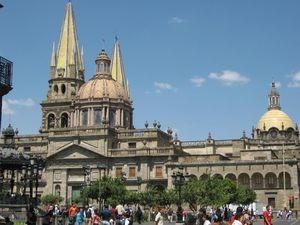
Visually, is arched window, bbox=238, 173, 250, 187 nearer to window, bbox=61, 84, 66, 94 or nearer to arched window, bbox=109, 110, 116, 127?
arched window, bbox=109, 110, 116, 127

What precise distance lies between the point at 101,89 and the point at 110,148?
9.58 m

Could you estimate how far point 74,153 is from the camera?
7688 cm

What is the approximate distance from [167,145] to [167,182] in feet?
26.4

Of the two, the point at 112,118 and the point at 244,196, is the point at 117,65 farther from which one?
the point at 244,196

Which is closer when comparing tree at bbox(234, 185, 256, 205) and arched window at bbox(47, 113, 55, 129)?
tree at bbox(234, 185, 256, 205)

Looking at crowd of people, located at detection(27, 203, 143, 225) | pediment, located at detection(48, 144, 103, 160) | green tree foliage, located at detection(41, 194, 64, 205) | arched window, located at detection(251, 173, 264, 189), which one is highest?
pediment, located at detection(48, 144, 103, 160)

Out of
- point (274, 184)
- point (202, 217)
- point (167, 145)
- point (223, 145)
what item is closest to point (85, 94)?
point (167, 145)

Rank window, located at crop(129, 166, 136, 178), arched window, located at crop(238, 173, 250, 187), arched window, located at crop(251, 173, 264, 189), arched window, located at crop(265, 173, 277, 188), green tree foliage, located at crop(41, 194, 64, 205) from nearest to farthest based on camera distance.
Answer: arched window, located at crop(265, 173, 277, 188)
arched window, located at crop(251, 173, 264, 189)
green tree foliage, located at crop(41, 194, 64, 205)
arched window, located at crop(238, 173, 250, 187)
window, located at crop(129, 166, 136, 178)

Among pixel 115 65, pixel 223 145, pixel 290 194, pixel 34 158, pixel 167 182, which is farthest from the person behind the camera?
pixel 115 65

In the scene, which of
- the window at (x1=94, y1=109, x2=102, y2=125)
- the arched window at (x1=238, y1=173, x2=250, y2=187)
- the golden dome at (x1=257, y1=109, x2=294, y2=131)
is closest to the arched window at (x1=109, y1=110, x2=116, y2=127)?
the window at (x1=94, y1=109, x2=102, y2=125)

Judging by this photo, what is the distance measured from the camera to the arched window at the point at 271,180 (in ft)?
226

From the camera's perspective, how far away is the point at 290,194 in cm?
6756

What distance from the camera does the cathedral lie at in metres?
69.8

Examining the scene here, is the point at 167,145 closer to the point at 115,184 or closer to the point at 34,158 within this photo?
the point at 115,184
